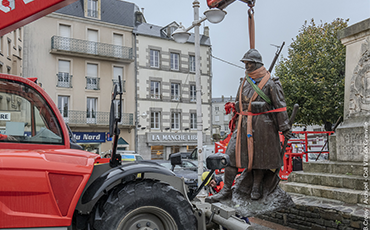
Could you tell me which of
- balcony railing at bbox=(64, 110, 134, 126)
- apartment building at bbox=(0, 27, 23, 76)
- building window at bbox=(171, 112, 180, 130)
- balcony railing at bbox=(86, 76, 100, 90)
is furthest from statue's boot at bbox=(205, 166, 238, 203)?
building window at bbox=(171, 112, 180, 130)

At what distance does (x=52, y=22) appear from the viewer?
2480cm

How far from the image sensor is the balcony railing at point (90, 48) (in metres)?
24.7

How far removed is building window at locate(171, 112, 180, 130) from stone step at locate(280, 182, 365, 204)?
75.9 feet

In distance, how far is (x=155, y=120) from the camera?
28250mm

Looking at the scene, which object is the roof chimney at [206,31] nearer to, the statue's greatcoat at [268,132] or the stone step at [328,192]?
the stone step at [328,192]

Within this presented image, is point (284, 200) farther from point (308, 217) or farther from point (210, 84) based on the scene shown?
point (210, 84)

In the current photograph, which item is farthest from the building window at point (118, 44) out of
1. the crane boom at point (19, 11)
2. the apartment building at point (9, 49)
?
the crane boom at point (19, 11)

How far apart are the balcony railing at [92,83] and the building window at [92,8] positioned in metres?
5.26

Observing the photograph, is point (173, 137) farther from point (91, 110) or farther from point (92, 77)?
point (92, 77)

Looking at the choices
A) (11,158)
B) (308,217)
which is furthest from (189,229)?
(308,217)

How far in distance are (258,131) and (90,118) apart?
22.9 metres

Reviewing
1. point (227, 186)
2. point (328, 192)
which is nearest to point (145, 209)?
point (227, 186)

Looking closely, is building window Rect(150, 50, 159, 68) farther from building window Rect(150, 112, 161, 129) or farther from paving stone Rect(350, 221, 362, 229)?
paving stone Rect(350, 221, 362, 229)

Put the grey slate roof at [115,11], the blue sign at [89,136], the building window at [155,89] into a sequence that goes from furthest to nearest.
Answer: the building window at [155,89], the grey slate roof at [115,11], the blue sign at [89,136]
